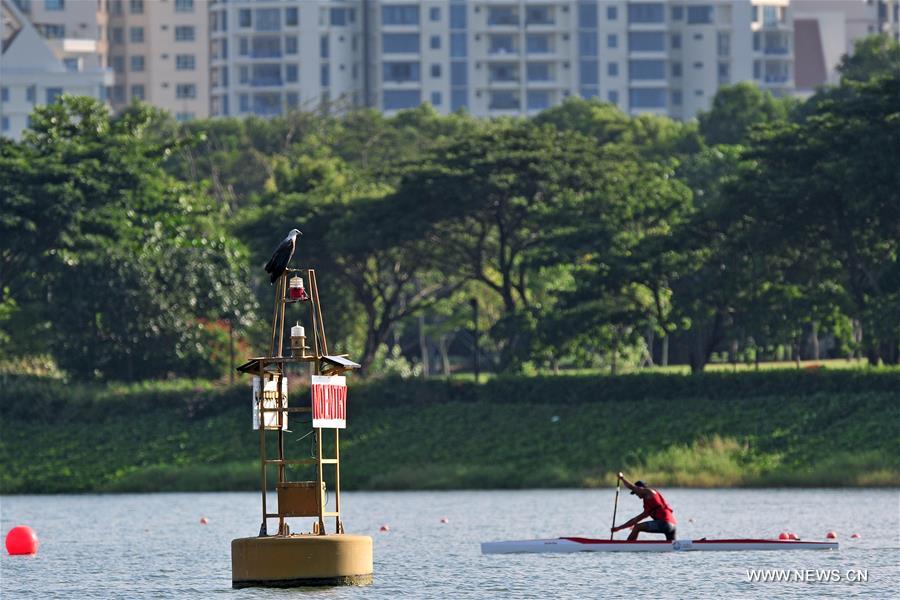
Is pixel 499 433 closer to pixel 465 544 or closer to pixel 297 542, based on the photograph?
pixel 465 544

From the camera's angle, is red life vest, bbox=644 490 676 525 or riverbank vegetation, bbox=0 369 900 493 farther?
riverbank vegetation, bbox=0 369 900 493

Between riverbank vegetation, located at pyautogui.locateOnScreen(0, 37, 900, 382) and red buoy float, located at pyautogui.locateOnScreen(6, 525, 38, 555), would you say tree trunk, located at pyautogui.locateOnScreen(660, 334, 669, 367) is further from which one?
red buoy float, located at pyautogui.locateOnScreen(6, 525, 38, 555)

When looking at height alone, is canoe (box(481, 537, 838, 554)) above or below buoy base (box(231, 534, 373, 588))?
below

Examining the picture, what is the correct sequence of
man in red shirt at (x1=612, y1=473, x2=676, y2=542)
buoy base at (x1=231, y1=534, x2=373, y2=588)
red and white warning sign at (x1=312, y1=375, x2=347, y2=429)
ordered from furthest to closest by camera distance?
man in red shirt at (x1=612, y1=473, x2=676, y2=542) → red and white warning sign at (x1=312, y1=375, x2=347, y2=429) → buoy base at (x1=231, y1=534, x2=373, y2=588)

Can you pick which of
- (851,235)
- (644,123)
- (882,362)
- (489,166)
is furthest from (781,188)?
(644,123)

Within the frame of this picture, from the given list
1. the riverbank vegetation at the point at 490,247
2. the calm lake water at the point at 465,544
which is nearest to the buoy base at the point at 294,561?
the calm lake water at the point at 465,544

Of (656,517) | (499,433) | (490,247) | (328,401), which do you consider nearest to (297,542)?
(328,401)

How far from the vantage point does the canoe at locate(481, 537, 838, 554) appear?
154ft

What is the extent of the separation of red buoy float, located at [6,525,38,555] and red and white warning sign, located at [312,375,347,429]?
1698 centimetres

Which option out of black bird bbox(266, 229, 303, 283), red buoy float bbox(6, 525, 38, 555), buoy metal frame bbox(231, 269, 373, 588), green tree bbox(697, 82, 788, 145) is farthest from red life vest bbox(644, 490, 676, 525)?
green tree bbox(697, 82, 788, 145)

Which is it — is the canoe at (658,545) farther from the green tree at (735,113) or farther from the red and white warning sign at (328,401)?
the green tree at (735,113)

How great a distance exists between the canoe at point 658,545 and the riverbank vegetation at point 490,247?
111ft

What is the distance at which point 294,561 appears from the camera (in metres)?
36.4

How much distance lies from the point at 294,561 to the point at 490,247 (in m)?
63.8
